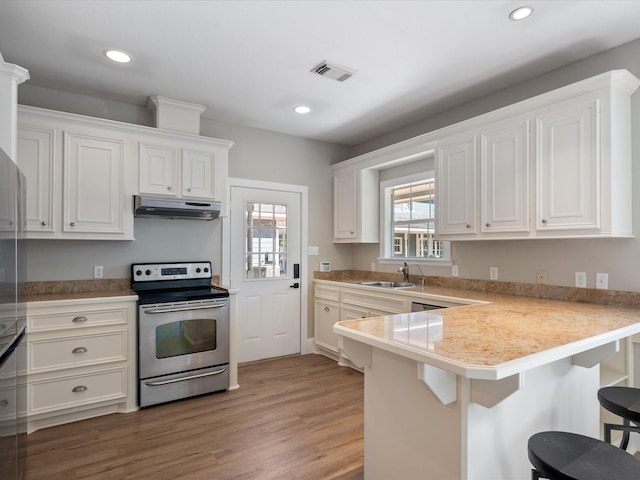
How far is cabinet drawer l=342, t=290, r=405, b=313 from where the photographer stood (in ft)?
11.0

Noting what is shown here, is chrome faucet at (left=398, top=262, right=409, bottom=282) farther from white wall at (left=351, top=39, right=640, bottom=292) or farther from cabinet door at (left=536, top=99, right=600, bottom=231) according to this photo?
cabinet door at (left=536, top=99, right=600, bottom=231)

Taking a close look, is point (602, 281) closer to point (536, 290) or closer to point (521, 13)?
point (536, 290)

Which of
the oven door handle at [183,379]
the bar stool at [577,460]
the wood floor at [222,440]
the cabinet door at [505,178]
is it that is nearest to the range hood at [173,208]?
the oven door handle at [183,379]

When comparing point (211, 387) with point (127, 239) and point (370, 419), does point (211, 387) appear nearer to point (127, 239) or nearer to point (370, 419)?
point (127, 239)

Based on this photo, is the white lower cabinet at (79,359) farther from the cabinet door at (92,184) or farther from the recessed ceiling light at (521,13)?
the recessed ceiling light at (521,13)

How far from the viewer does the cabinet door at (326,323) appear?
4180 mm

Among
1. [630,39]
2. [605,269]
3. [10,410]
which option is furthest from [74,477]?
[630,39]

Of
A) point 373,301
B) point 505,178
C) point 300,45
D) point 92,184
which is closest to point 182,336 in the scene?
point 92,184

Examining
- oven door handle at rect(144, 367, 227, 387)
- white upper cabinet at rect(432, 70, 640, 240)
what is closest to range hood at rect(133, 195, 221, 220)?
oven door handle at rect(144, 367, 227, 387)

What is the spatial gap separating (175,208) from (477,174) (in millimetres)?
2624

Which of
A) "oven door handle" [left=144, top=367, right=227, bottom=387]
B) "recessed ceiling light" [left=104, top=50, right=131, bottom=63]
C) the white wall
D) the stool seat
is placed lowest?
"oven door handle" [left=144, top=367, right=227, bottom=387]

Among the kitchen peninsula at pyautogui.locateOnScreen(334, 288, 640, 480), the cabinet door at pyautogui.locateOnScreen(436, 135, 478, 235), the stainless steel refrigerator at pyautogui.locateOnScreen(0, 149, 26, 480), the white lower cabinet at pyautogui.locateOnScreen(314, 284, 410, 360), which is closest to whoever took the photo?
the kitchen peninsula at pyautogui.locateOnScreen(334, 288, 640, 480)

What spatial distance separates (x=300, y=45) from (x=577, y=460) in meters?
2.64

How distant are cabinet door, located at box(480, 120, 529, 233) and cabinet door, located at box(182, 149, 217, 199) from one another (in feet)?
8.06
